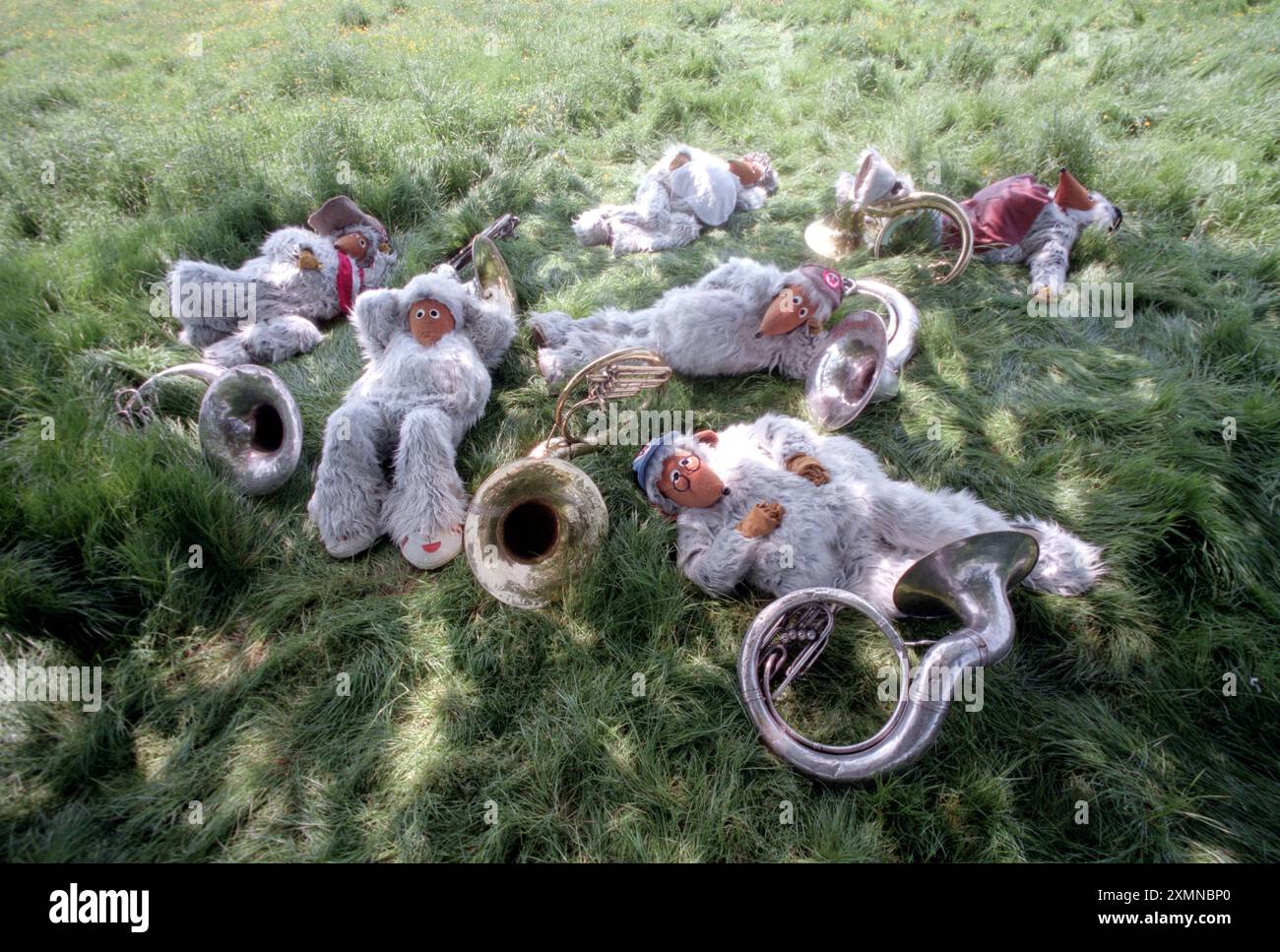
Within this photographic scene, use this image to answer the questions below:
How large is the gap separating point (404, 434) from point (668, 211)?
3.91 meters

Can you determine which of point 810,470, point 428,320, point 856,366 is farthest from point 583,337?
point 810,470

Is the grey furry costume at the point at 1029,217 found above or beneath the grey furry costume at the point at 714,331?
above

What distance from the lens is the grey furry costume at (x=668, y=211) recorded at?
5.79 metres

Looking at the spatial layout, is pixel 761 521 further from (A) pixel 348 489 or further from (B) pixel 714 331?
(A) pixel 348 489

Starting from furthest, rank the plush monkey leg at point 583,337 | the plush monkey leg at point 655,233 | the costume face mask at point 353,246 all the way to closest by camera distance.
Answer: the plush monkey leg at point 655,233, the costume face mask at point 353,246, the plush monkey leg at point 583,337

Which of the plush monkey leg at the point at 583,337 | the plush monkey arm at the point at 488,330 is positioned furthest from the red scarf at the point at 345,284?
the plush monkey leg at the point at 583,337

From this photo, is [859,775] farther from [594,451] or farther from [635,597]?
[594,451]

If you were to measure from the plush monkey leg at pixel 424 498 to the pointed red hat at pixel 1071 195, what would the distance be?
5505 millimetres

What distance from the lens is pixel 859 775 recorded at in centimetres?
233

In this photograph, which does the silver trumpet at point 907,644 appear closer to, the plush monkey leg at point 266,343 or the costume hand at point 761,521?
the costume hand at point 761,521

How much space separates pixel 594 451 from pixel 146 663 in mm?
2453

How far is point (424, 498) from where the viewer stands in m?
3.21

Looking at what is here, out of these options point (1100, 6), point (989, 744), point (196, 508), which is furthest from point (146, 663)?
point (1100, 6)

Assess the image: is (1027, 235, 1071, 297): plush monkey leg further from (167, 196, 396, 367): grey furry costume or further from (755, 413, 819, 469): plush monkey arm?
(167, 196, 396, 367): grey furry costume
